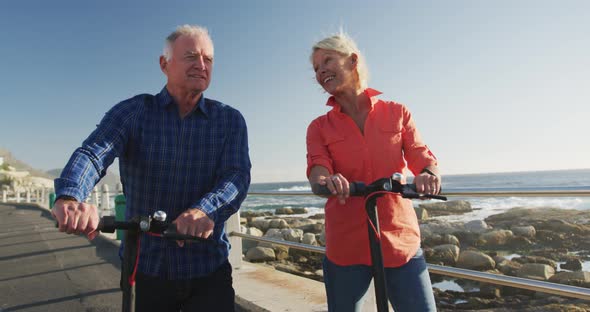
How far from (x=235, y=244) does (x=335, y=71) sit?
133 inches

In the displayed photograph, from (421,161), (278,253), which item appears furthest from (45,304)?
(278,253)

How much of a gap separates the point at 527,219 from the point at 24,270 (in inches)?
848

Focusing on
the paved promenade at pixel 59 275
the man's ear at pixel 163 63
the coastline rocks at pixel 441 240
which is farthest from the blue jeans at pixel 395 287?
the coastline rocks at pixel 441 240

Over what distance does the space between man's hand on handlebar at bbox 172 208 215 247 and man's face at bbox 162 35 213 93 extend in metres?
0.66

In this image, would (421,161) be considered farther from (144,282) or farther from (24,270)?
(24,270)

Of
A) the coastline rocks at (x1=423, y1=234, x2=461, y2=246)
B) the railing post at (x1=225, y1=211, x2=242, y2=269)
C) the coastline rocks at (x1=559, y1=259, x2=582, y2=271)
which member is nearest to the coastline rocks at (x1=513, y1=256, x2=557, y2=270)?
the coastline rocks at (x1=559, y1=259, x2=582, y2=271)

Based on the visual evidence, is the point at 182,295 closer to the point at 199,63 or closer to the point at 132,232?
the point at 132,232

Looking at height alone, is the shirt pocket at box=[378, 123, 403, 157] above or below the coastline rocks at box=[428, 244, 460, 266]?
above

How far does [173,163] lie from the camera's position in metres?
1.82

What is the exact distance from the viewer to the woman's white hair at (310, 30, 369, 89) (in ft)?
6.38

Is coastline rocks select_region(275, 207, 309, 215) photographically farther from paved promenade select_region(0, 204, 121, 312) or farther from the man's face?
the man's face

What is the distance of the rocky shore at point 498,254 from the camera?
298 inches

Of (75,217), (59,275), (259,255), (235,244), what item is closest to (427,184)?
(75,217)

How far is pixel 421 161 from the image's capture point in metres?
1.83
